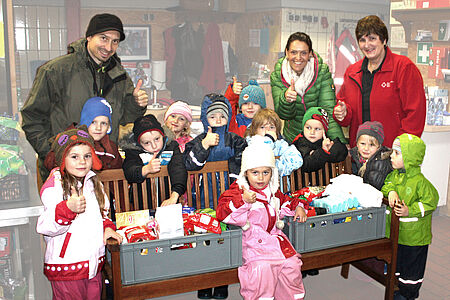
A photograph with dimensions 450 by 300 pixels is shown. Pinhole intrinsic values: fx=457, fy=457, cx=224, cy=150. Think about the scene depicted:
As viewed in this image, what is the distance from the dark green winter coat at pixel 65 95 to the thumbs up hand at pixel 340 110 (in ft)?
4.63

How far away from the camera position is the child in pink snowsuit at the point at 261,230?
2447mm

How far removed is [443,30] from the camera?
17.5 feet

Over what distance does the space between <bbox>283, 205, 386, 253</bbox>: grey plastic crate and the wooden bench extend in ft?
0.14

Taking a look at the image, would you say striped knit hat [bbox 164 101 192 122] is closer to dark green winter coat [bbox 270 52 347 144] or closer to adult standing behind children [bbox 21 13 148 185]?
adult standing behind children [bbox 21 13 148 185]

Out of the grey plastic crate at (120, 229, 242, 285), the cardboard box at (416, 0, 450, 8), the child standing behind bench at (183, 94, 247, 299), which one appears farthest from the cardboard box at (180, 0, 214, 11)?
the grey plastic crate at (120, 229, 242, 285)

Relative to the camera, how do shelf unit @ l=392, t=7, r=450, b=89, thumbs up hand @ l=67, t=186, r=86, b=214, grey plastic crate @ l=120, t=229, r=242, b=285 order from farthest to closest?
shelf unit @ l=392, t=7, r=450, b=89, grey plastic crate @ l=120, t=229, r=242, b=285, thumbs up hand @ l=67, t=186, r=86, b=214

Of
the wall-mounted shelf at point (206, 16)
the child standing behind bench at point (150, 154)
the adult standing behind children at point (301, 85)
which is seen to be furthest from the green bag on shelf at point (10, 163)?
the wall-mounted shelf at point (206, 16)

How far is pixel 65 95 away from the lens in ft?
9.50

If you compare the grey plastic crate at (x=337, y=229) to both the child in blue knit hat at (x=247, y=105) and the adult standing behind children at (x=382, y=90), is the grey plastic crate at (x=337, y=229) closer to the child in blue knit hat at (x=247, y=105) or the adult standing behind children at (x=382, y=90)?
the adult standing behind children at (x=382, y=90)

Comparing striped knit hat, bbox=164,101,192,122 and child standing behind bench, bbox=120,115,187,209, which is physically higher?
striped knit hat, bbox=164,101,192,122

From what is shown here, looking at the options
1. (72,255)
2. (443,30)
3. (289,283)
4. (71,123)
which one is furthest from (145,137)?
(443,30)

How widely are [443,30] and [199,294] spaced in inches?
165

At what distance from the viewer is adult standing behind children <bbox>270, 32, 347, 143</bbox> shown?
3338 mm

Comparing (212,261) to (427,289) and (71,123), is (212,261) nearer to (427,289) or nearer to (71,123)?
(71,123)
